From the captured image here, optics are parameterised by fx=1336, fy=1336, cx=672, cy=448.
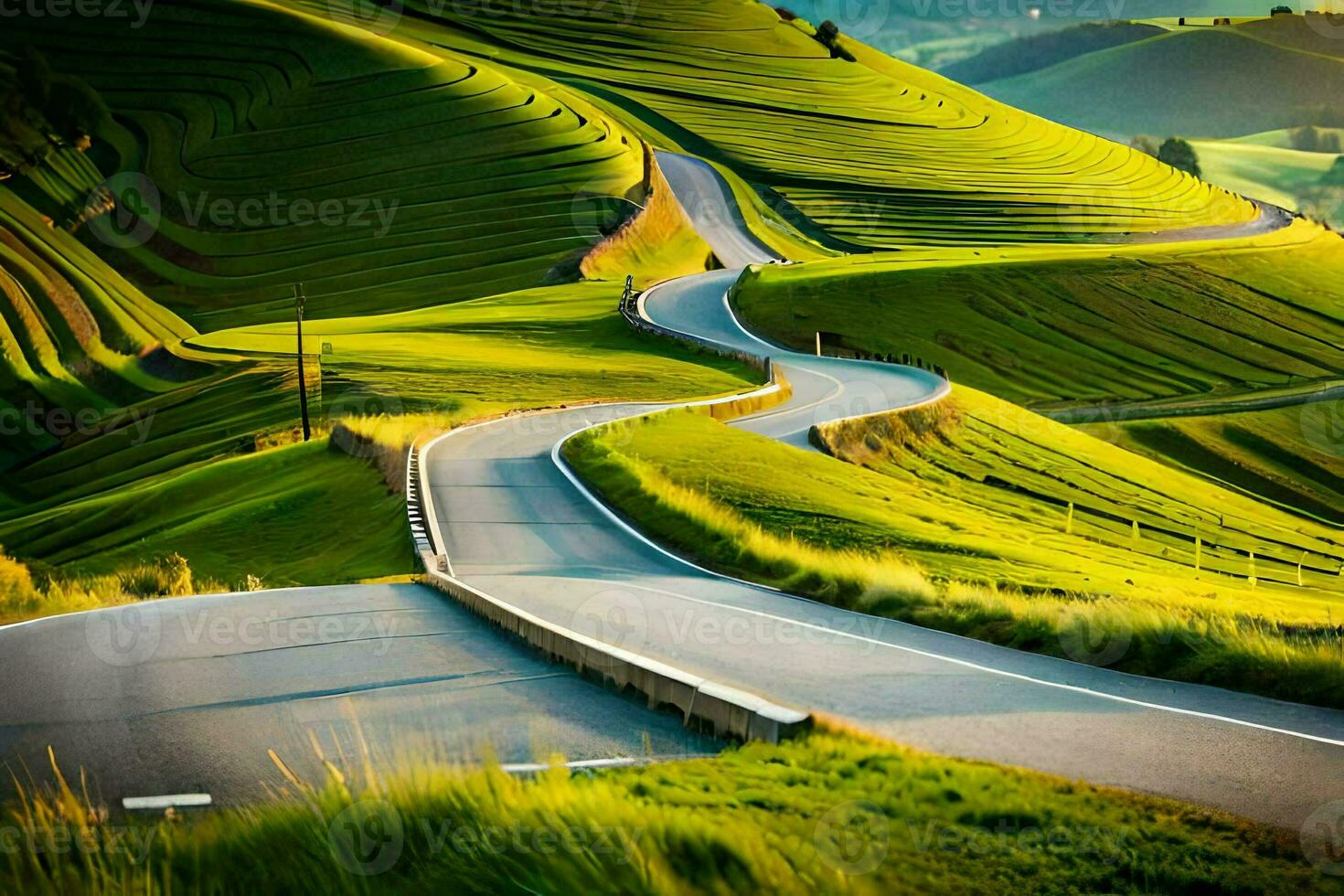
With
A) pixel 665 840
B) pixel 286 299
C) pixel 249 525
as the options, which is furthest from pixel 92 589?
pixel 286 299

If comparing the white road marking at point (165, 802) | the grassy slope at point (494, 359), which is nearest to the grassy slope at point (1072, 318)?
the grassy slope at point (494, 359)

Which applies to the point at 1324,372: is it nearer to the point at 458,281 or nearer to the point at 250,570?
the point at 458,281

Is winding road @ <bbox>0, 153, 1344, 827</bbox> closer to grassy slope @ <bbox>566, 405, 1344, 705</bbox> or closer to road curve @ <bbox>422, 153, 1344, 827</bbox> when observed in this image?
road curve @ <bbox>422, 153, 1344, 827</bbox>

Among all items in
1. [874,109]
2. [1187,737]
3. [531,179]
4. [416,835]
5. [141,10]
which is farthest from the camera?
[874,109]

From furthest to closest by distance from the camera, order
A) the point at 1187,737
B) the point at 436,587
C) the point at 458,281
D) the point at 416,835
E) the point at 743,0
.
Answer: the point at 743,0 < the point at 458,281 < the point at 436,587 < the point at 1187,737 < the point at 416,835

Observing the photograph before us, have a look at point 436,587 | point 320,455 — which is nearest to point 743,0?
point 320,455
